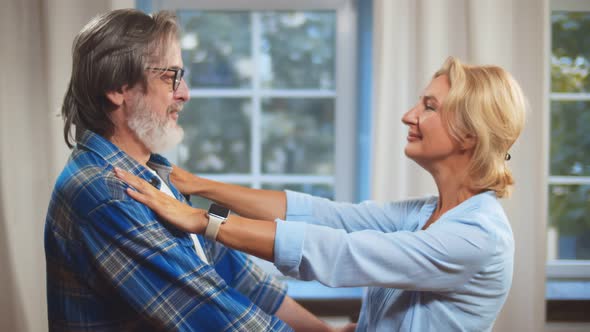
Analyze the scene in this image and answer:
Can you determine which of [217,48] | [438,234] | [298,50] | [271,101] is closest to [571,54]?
[298,50]

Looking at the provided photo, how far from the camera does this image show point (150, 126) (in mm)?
1449

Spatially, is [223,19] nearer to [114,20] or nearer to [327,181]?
[327,181]

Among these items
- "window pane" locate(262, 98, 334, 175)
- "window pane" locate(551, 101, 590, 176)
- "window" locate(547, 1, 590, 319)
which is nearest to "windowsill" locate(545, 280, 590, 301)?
"window" locate(547, 1, 590, 319)

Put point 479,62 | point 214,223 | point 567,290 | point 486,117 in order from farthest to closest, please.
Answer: point 567,290 → point 479,62 → point 486,117 → point 214,223

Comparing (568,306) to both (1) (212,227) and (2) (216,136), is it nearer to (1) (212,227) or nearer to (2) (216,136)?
(2) (216,136)

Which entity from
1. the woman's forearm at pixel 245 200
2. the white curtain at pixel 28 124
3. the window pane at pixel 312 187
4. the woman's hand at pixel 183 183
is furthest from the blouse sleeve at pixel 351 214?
the white curtain at pixel 28 124

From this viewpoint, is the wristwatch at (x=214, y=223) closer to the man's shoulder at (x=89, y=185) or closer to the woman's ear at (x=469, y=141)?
the man's shoulder at (x=89, y=185)

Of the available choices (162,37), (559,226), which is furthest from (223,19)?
(559,226)

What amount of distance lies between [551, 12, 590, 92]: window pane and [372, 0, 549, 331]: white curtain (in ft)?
1.47

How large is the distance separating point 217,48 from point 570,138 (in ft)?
5.84

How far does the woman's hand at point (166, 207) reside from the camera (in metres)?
1.26

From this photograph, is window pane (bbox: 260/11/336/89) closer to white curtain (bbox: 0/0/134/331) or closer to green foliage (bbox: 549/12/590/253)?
white curtain (bbox: 0/0/134/331)

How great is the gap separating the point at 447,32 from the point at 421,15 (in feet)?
0.46

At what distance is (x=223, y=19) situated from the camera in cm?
266
